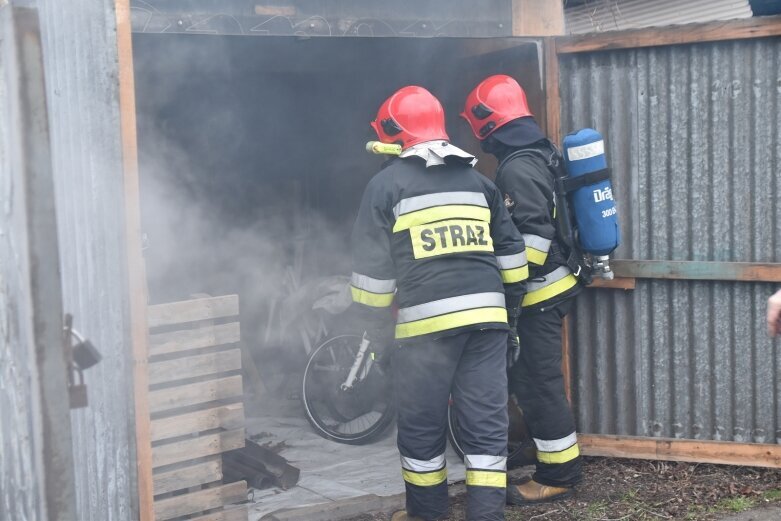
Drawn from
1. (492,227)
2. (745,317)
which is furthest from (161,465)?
(745,317)

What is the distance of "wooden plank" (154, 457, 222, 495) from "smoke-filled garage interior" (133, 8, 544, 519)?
1.43 meters

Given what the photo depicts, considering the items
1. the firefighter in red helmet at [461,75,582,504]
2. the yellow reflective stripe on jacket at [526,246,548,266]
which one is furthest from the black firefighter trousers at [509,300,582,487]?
the yellow reflective stripe on jacket at [526,246,548,266]

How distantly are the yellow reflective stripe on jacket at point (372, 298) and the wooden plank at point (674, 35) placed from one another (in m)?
2.11

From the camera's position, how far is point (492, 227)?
4.75 metres

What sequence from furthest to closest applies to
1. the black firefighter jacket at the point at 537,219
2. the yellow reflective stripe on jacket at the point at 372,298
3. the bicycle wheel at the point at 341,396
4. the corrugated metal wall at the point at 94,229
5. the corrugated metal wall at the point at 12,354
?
the bicycle wheel at the point at 341,396 < the black firefighter jacket at the point at 537,219 < the yellow reflective stripe on jacket at the point at 372,298 < the corrugated metal wall at the point at 94,229 < the corrugated metal wall at the point at 12,354

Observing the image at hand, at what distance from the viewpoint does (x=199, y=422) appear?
457 cm

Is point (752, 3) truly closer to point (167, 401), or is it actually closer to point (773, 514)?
point (773, 514)

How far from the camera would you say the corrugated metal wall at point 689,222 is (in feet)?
17.3

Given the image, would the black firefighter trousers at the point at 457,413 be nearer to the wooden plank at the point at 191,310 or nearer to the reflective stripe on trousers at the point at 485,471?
the reflective stripe on trousers at the point at 485,471

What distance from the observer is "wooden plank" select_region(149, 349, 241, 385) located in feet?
14.6

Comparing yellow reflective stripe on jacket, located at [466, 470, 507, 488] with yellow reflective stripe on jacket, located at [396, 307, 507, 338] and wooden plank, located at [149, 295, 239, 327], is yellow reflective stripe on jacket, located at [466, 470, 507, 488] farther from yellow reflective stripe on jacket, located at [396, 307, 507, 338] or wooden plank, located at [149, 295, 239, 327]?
wooden plank, located at [149, 295, 239, 327]

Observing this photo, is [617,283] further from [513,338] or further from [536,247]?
[513,338]

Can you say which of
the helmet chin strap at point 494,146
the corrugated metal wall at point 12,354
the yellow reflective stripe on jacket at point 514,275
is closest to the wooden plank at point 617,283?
the yellow reflective stripe on jacket at point 514,275

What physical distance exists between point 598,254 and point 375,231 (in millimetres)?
1501
